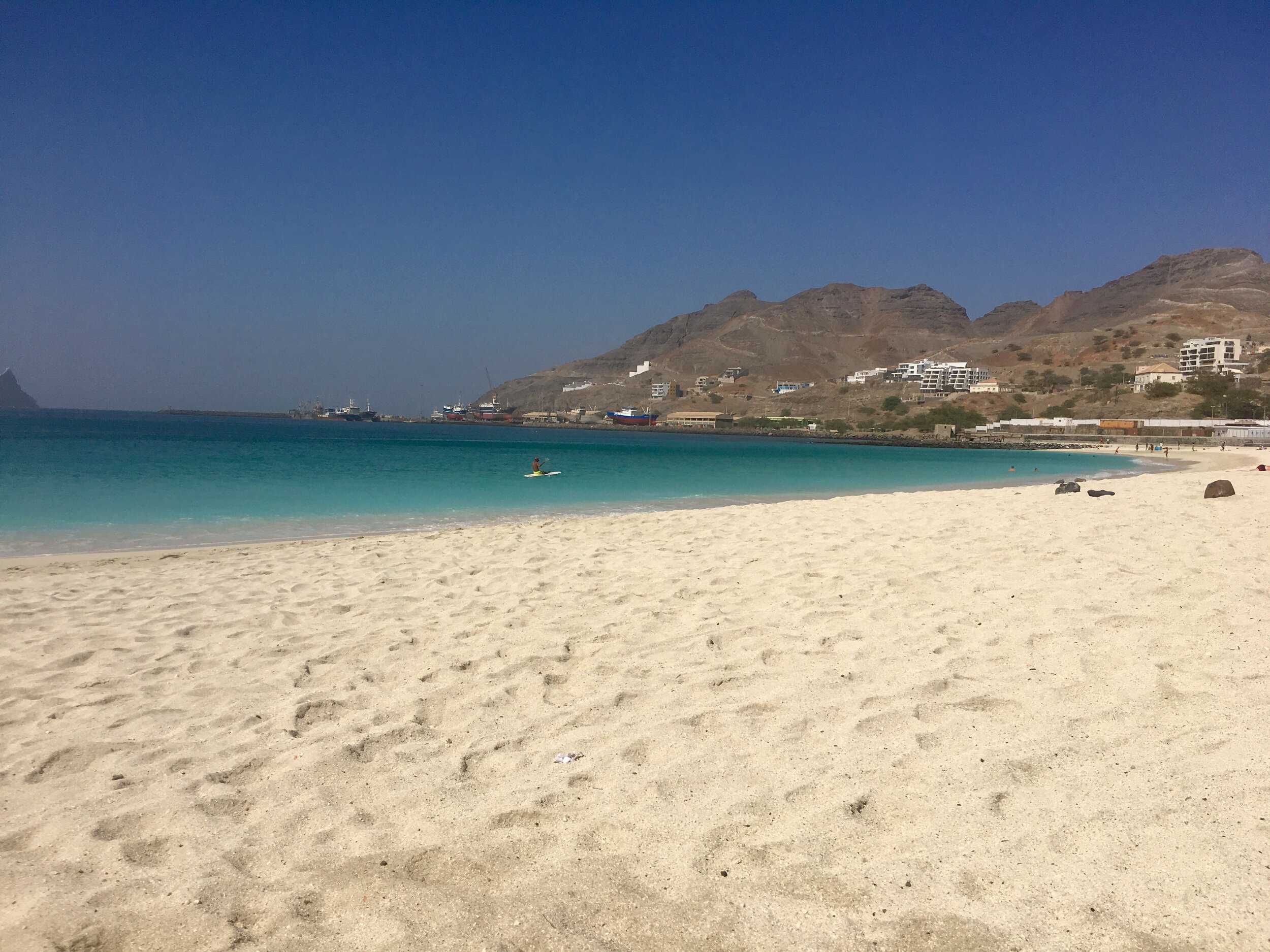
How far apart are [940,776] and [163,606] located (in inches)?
233

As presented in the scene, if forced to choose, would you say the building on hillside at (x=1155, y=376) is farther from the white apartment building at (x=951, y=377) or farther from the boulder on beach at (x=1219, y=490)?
the boulder on beach at (x=1219, y=490)

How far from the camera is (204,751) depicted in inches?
131

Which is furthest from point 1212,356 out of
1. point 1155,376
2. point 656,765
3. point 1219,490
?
point 656,765

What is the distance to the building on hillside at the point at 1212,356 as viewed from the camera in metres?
109

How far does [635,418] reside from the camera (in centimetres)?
16675

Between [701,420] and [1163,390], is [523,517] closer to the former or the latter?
[1163,390]

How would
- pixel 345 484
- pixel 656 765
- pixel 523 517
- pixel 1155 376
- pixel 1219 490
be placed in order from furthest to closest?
1. pixel 1155 376
2. pixel 345 484
3. pixel 523 517
4. pixel 1219 490
5. pixel 656 765

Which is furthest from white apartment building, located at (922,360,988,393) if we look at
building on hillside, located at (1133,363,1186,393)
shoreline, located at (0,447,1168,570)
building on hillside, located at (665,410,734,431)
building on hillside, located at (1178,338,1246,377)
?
shoreline, located at (0,447,1168,570)

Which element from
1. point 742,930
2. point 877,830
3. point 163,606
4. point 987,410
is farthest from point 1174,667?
point 987,410

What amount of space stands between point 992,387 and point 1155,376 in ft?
87.5

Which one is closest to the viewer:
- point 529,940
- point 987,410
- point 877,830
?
point 529,940

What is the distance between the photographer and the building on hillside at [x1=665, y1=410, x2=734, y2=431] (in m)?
A: 151

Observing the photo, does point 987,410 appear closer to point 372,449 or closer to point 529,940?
point 372,449

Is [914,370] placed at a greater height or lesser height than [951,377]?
greater
